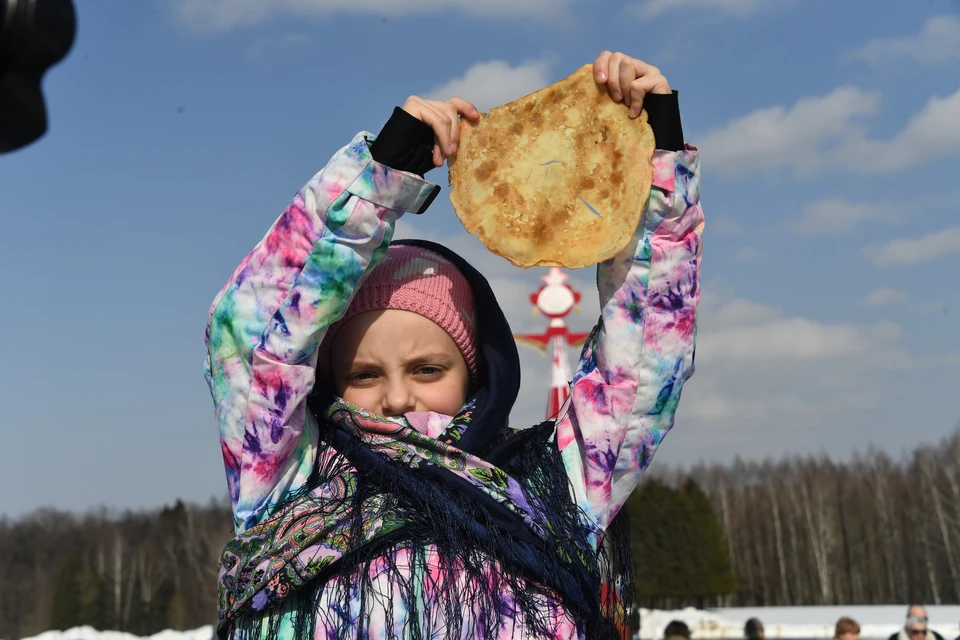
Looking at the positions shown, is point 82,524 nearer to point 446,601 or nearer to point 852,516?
point 852,516

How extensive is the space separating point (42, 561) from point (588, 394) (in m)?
54.5

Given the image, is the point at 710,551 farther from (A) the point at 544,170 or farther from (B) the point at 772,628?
(A) the point at 544,170

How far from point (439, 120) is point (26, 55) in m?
1.22

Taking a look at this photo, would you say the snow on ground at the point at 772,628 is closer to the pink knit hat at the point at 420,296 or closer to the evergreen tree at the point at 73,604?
the evergreen tree at the point at 73,604

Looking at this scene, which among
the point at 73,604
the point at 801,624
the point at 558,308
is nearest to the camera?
the point at 558,308

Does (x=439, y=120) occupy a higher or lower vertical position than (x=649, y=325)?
higher

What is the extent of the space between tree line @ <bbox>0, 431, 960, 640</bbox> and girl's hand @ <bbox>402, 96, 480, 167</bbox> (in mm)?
33173

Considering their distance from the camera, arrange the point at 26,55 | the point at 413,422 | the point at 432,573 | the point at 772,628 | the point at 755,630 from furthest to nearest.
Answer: the point at 772,628
the point at 755,630
the point at 413,422
the point at 432,573
the point at 26,55

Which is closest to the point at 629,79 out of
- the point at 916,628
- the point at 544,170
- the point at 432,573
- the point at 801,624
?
the point at 544,170

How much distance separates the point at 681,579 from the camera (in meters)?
34.8

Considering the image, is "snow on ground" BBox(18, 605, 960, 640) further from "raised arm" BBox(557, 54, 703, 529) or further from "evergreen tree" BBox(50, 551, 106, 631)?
"raised arm" BBox(557, 54, 703, 529)

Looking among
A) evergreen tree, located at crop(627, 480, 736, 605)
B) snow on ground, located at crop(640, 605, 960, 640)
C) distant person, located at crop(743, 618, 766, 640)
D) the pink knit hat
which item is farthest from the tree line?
the pink knit hat

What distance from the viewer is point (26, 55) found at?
0.98 m

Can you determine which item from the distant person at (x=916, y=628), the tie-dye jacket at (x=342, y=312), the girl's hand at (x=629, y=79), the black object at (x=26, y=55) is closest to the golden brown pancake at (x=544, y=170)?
the girl's hand at (x=629, y=79)
